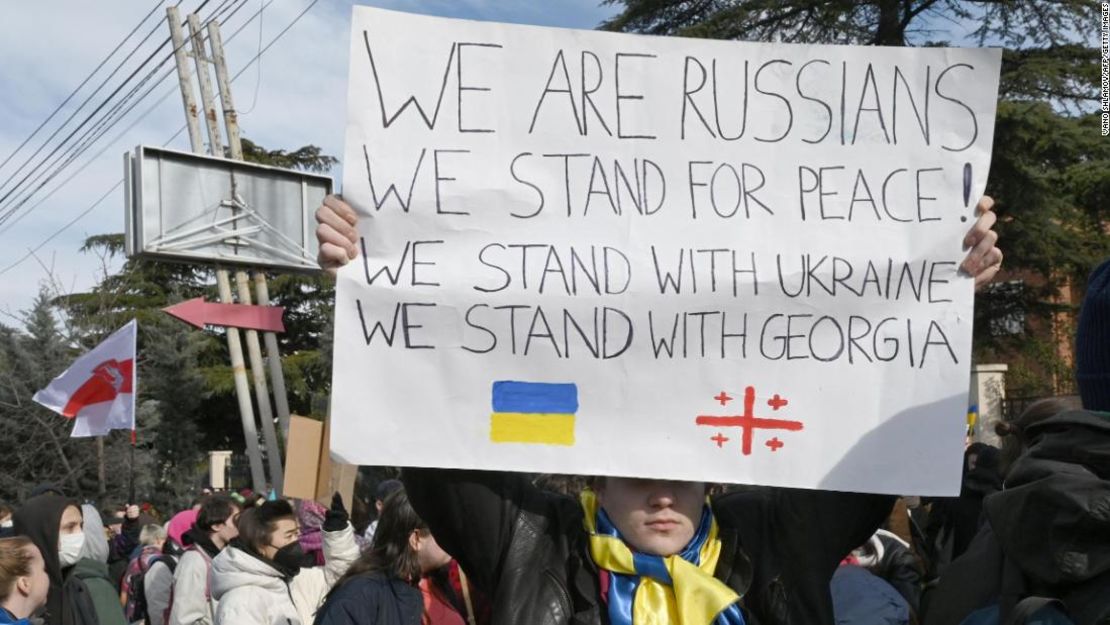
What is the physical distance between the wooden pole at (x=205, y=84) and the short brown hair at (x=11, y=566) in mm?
13875

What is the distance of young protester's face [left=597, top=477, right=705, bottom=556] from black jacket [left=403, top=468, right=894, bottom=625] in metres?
0.08

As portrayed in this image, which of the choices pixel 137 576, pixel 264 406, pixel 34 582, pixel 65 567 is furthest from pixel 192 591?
pixel 264 406

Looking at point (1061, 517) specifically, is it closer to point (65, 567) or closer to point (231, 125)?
point (65, 567)

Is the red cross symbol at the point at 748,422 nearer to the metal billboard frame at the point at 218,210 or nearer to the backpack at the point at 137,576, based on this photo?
the backpack at the point at 137,576

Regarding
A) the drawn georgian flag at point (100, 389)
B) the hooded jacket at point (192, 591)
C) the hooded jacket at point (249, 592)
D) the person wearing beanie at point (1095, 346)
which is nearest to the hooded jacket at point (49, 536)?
the hooded jacket at point (192, 591)

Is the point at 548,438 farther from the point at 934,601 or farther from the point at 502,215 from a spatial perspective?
the point at 934,601

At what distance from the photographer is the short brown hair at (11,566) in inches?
184

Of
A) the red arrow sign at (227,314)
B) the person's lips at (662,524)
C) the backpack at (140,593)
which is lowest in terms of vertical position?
the backpack at (140,593)

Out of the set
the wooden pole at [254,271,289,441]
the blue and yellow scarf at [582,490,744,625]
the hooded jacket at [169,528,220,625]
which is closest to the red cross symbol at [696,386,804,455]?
the blue and yellow scarf at [582,490,744,625]

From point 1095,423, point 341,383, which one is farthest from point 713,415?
point 1095,423

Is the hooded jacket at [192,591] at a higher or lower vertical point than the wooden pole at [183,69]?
lower

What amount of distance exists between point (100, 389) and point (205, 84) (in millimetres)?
5788

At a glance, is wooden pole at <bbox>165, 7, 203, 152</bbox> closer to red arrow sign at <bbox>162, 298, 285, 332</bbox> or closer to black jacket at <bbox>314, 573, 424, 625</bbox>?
red arrow sign at <bbox>162, 298, 285, 332</bbox>

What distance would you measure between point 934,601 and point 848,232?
36.1 inches
